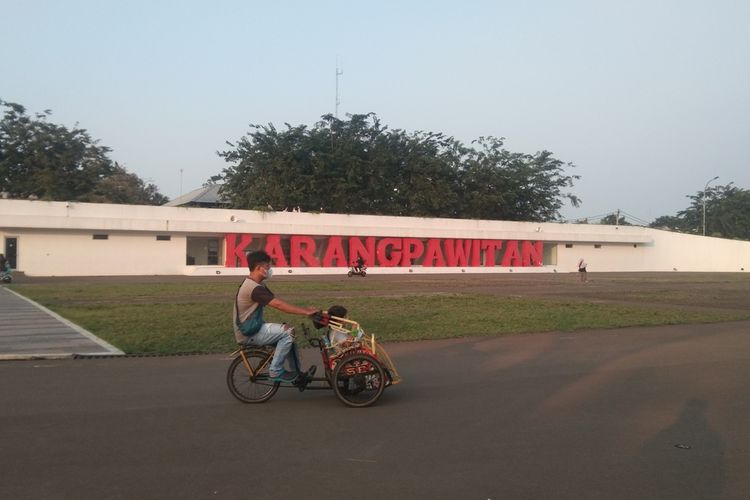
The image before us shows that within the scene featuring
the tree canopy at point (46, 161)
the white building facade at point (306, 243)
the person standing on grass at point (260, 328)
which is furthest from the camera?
the tree canopy at point (46, 161)

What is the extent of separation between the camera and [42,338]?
39.7 ft

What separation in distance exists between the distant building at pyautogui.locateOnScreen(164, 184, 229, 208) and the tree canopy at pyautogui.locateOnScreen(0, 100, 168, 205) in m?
9.68

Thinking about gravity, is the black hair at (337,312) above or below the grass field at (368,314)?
above

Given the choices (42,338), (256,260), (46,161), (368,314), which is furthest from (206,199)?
(256,260)

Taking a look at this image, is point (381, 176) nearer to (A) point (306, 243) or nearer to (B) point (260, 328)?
(A) point (306, 243)

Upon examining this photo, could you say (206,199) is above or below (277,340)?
above

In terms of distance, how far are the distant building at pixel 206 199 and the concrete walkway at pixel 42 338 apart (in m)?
41.4

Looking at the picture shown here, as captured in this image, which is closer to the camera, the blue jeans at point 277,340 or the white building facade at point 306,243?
the blue jeans at point 277,340

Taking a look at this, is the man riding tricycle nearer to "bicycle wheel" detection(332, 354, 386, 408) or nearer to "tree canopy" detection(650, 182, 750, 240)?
"bicycle wheel" detection(332, 354, 386, 408)

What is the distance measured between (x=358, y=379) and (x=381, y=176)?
45142 millimetres

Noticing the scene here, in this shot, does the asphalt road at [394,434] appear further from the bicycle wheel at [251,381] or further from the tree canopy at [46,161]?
the tree canopy at [46,161]

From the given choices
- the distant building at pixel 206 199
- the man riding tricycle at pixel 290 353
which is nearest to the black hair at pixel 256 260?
the man riding tricycle at pixel 290 353

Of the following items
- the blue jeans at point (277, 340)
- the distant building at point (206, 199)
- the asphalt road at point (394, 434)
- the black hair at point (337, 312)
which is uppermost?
the distant building at point (206, 199)

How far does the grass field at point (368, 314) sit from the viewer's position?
13102 mm
